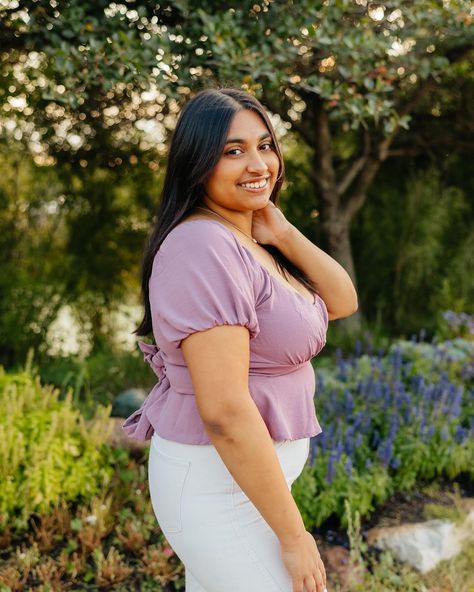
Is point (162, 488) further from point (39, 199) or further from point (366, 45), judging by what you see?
point (39, 199)

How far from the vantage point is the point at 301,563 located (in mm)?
1428

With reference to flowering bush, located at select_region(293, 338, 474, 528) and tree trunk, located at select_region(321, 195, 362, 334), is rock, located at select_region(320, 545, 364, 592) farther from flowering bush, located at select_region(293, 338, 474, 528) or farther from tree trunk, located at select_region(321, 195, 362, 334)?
tree trunk, located at select_region(321, 195, 362, 334)

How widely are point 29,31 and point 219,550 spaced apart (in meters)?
3.07

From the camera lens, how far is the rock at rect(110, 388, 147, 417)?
4536 mm

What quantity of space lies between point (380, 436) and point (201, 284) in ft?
8.73

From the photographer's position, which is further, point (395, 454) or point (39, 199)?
point (39, 199)

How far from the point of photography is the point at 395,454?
351 cm

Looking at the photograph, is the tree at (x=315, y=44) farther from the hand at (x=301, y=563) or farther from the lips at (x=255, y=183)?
the hand at (x=301, y=563)

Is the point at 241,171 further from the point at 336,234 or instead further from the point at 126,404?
the point at 336,234

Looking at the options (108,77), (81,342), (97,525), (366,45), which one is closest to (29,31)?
(108,77)

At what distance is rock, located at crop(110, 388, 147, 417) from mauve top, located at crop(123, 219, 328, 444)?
294cm

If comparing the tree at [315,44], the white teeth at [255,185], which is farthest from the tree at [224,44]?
the white teeth at [255,185]

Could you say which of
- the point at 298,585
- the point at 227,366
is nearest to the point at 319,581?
the point at 298,585

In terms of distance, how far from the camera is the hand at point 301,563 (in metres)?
1.42
